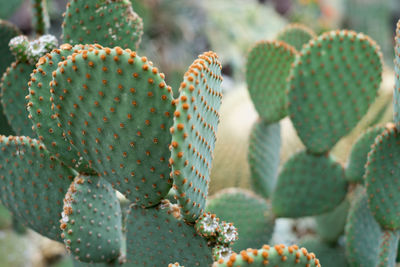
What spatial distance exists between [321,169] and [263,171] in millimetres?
216

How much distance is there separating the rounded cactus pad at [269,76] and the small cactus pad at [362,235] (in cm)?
40

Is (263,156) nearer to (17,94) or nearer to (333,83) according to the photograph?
(333,83)

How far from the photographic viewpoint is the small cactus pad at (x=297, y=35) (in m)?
1.77

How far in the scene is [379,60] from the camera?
136 centimetres

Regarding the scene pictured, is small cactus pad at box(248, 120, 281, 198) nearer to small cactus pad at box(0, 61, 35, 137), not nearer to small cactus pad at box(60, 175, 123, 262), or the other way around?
small cactus pad at box(60, 175, 123, 262)

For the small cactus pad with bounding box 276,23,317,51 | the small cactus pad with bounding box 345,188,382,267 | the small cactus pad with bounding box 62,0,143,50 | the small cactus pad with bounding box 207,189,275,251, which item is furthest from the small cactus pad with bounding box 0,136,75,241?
the small cactus pad with bounding box 276,23,317,51

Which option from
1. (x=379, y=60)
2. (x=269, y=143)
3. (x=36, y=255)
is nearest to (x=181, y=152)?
(x=379, y=60)

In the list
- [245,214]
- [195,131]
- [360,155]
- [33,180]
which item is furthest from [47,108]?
[360,155]

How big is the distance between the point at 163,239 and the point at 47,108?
382 millimetres

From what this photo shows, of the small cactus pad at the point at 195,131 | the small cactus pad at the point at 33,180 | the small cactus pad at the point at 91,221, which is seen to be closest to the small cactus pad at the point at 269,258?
the small cactus pad at the point at 195,131

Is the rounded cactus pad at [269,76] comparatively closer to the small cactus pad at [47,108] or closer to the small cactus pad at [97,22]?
the small cactus pad at [97,22]

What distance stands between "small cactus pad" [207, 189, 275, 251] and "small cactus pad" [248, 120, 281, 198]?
11cm

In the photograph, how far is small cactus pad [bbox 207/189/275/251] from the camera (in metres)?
1.46

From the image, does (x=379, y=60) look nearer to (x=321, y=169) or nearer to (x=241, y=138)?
(x=321, y=169)
